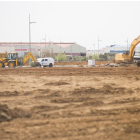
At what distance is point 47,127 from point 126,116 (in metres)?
2.65

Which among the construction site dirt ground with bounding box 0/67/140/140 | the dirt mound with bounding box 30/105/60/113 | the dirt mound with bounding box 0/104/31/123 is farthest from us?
the dirt mound with bounding box 30/105/60/113

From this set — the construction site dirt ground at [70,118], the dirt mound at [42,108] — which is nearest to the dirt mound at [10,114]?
the construction site dirt ground at [70,118]

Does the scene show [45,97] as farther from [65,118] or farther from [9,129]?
[9,129]

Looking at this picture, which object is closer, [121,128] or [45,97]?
[121,128]

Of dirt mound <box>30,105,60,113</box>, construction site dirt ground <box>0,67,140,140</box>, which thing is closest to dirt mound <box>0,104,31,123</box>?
construction site dirt ground <box>0,67,140,140</box>

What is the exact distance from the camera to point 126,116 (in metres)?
8.56

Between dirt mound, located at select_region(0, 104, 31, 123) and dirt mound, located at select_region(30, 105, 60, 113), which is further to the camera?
dirt mound, located at select_region(30, 105, 60, 113)

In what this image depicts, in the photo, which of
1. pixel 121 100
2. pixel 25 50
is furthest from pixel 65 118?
pixel 25 50

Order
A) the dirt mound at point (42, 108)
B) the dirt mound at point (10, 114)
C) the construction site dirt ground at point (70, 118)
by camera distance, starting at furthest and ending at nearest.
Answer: the dirt mound at point (42, 108) < the dirt mound at point (10, 114) < the construction site dirt ground at point (70, 118)

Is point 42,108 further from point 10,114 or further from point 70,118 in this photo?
point 70,118

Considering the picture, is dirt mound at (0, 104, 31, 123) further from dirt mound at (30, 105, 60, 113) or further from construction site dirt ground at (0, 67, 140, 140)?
dirt mound at (30, 105, 60, 113)

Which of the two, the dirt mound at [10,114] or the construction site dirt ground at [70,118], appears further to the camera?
the dirt mound at [10,114]

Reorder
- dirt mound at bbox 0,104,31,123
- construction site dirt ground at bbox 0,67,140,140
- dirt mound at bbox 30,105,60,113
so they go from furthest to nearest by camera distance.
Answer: dirt mound at bbox 30,105,60,113, dirt mound at bbox 0,104,31,123, construction site dirt ground at bbox 0,67,140,140

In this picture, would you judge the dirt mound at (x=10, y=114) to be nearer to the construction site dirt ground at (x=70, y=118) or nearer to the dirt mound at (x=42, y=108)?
the construction site dirt ground at (x=70, y=118)
